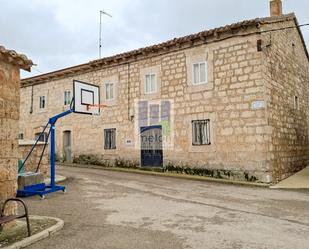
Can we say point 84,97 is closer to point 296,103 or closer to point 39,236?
point 39,236

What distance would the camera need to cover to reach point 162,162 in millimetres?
13945

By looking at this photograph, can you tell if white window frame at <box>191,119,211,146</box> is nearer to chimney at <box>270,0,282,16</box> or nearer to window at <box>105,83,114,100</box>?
window at <box>105,83,114,100</box>

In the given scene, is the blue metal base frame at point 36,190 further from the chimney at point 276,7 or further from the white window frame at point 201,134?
the chimney at point 276,7

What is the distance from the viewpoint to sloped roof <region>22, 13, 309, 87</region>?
11758 mm

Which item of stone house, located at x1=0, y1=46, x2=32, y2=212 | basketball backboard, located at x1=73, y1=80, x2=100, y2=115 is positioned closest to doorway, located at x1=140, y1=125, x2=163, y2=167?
basketball backboard, located at x1=73, y1=80, x2=100, y2=115

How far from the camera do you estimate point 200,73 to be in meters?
13.0

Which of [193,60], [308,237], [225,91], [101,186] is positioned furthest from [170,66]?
[308,237]

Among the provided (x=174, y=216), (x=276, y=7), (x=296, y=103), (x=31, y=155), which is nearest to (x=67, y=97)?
(x=31, y=155)

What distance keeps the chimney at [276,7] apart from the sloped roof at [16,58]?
11.4m

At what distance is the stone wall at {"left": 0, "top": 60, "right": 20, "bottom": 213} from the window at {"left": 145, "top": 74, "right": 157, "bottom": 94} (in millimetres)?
9086

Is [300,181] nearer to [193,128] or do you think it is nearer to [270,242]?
[193,128]

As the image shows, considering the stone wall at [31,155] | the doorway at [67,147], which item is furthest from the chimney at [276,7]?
the doorway at [67,147]

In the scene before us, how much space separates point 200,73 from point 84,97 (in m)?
5.09

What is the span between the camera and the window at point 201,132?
12.7m
